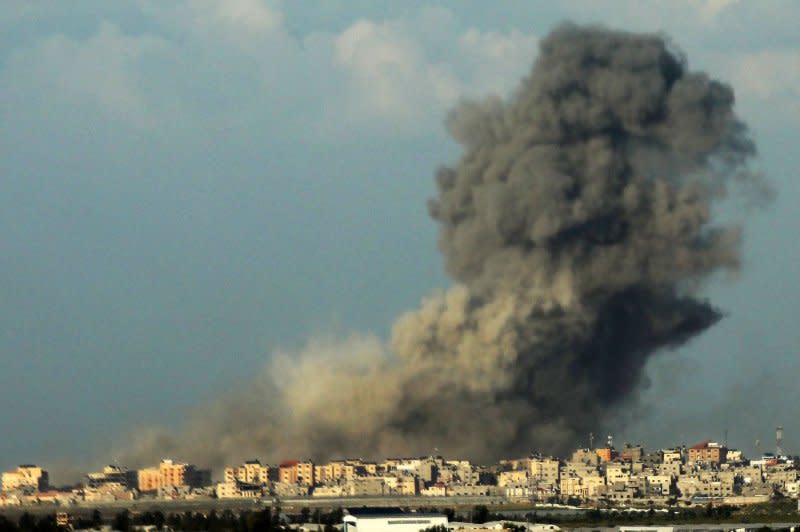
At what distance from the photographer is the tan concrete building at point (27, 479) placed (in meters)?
88.2

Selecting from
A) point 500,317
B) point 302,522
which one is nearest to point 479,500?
point 500,317

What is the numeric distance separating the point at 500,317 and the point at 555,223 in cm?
424

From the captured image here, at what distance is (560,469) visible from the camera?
8975 centimetres

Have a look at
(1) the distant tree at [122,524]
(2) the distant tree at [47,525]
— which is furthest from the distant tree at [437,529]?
(2) the distant tree at [47,525]

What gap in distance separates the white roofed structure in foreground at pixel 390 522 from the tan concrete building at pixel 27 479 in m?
26.4

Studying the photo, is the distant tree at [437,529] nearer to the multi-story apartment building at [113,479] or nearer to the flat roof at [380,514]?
the flat roof at [380,514]

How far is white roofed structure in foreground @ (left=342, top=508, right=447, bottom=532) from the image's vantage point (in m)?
63.0

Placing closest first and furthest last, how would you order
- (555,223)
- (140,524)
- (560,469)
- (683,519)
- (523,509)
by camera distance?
1. (140,524)
2. (683,519)
3. (555,223)
4. (523,509)
5. (560,469)

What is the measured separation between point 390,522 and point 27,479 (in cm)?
3086

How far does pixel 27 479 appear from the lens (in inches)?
3531

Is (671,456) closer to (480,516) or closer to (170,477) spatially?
(170,477)

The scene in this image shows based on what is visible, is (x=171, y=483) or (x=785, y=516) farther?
(x=171, y=483)

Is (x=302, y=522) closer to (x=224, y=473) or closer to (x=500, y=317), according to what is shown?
(x=500, y=317)

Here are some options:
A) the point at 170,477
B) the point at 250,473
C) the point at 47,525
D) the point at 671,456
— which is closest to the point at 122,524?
the point at 47,525
